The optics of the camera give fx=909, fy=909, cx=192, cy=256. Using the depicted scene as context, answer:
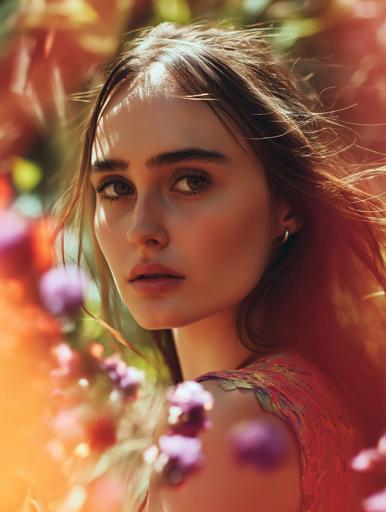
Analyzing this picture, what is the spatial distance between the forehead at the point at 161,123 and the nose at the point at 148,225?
83 mm

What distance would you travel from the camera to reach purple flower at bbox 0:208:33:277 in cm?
124

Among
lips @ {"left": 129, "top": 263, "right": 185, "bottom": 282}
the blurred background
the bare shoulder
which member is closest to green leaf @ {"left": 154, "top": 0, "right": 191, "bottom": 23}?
the blurred background

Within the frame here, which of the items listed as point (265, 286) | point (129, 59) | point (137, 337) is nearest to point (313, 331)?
point (265, 286)

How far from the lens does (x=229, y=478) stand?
1175 millimetres

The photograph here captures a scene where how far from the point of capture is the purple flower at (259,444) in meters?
1.15

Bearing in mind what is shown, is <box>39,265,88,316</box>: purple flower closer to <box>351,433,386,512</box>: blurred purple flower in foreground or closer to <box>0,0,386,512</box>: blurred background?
<box>0,0,386,512</box>: blurred background

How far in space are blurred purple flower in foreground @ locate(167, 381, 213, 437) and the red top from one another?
87 millimetres

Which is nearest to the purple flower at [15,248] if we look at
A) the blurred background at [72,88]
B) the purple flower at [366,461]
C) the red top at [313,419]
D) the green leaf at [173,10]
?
the blurred background at [72,88]

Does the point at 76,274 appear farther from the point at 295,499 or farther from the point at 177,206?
the point at 295,499

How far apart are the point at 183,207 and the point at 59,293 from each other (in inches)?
9.3

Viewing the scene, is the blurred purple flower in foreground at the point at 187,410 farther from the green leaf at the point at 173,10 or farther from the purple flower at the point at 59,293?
the green leaf at the point at 173,10

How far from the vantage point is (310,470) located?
4.18 feet

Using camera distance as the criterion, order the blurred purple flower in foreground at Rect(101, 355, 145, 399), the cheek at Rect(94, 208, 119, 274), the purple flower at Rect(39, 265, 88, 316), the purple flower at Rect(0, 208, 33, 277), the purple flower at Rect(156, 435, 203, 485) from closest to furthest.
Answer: the purple flower at Rect(156, 435, 203, 485) → the purple flower at Rect(0, 208, 33, 277) → the purple flower at Rect(39, 265, 88, 316) → the cheek at Rect(94, 208, 119, 274) → the blurred purple flower in foreground at Rect(101, 355, 145, 399)

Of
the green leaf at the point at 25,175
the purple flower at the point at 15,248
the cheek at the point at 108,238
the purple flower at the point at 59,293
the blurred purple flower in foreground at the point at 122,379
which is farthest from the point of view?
the green leaf at the point at 25,175
